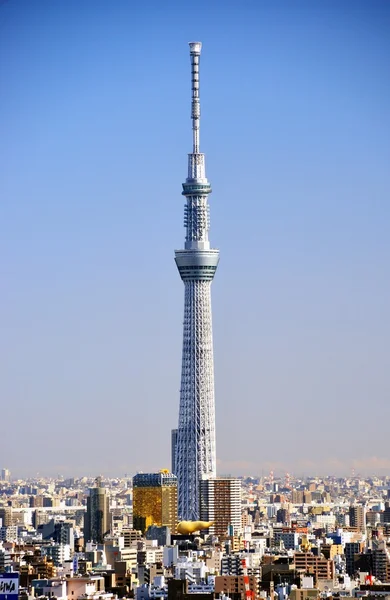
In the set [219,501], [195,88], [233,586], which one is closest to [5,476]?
[219,501]

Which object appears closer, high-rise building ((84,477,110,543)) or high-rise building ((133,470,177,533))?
high-rise building ((84,477,110,543))

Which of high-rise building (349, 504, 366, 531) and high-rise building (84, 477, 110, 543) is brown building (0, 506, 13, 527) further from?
high-rise building (349, 504, 366, 531)

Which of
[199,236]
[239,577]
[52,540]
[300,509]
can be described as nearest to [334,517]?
[300,509]

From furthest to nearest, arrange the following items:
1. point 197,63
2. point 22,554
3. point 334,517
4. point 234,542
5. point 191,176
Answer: point 334,517 < point 191,176 < point 197,63 < point 234,542 < point 22,554

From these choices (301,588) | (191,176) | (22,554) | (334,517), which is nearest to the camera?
(301,588)

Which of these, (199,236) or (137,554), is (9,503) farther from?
(137,554)

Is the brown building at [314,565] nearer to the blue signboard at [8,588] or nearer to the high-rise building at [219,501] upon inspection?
the high-rise building at [219,501]

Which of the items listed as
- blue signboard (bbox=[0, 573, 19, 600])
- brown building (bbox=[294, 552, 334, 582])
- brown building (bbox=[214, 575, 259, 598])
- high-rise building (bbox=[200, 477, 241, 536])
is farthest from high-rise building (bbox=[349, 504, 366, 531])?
blue signboard (bbox=[0, 573, 19, 600])

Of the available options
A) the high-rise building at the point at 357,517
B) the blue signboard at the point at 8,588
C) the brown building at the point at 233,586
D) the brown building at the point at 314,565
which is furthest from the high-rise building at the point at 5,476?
the blue signboard at the point at 8,588
